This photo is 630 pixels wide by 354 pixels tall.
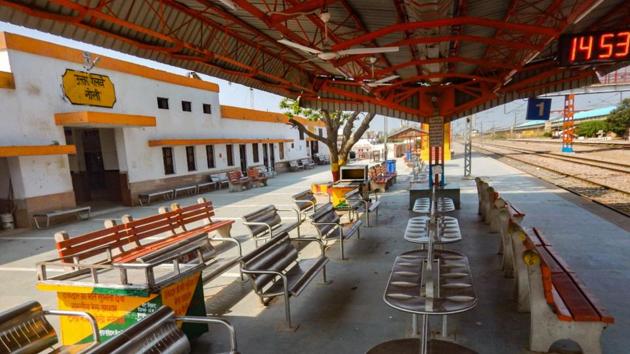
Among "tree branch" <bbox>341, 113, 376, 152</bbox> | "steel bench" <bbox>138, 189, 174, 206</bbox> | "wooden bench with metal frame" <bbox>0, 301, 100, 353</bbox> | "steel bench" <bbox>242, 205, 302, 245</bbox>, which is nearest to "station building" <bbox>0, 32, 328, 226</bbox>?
"steel bench" <bbox>138, 189, 174, 206</bbox>

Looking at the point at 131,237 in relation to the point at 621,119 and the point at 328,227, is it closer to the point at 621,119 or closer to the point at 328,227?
the point at 328,227

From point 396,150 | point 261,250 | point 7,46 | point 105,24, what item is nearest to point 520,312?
point 261,250

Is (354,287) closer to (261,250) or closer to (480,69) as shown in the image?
(261,250)

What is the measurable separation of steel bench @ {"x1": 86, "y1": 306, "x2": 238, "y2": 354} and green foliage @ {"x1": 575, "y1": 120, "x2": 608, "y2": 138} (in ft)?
207

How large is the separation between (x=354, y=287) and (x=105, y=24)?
17.6 feet

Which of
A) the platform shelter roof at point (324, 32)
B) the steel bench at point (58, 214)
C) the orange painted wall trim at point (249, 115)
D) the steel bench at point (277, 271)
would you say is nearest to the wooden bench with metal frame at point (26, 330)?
the steel bench at point (277, 271)

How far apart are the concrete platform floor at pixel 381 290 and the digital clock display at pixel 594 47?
3171 millimetres

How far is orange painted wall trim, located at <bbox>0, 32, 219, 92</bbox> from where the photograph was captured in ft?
35.3

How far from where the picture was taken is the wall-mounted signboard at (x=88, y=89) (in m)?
12.3

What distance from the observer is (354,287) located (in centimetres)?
492

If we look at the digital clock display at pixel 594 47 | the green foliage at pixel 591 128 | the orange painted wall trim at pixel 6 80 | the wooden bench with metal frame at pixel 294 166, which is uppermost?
the orange painted wall trim at pixel 6 80

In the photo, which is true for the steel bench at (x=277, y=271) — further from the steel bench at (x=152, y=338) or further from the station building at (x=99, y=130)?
the station building at (x=99, y=130)

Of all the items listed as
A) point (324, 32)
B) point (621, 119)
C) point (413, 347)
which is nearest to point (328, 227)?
point (413, 347)

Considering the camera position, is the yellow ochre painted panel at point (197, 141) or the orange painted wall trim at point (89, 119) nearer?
the orange painted wall trim at point (89, 119)
